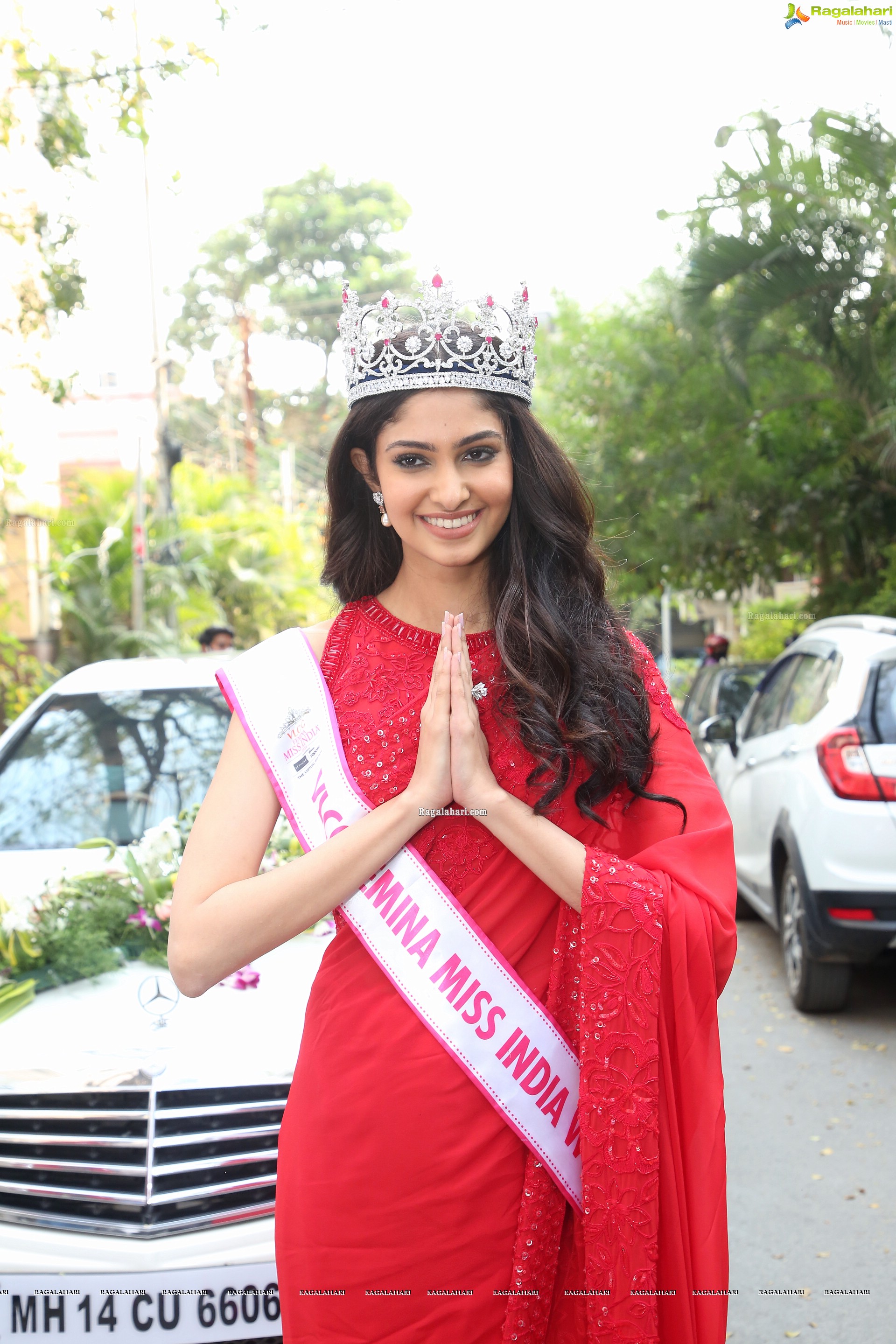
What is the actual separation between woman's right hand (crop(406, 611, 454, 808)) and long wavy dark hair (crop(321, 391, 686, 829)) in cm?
10

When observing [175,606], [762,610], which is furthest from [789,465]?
[175,606]

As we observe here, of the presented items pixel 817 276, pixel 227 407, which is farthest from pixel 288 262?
pixel 817 276

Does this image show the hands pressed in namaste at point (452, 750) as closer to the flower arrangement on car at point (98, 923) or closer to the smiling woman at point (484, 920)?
the smiling woman at point (484, 920)

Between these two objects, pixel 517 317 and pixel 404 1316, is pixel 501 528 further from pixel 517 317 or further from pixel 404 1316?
pixel 404 1316

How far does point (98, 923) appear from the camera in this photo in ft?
9.80

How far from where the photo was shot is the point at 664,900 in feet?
5.13

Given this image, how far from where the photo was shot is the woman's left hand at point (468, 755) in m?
1.60

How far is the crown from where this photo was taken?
1685 mm

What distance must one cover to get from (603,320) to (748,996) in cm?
983

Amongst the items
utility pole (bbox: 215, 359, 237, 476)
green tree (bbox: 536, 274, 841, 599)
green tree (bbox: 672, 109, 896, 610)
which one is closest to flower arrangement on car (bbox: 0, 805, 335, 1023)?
green tree (bbox: 672, 109, 896, 610)

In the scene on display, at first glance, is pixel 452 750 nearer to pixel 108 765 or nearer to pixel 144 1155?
pixel 144 1155

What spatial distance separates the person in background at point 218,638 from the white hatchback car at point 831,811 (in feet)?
12.8

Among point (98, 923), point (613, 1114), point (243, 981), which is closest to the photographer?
point (613, 1114)

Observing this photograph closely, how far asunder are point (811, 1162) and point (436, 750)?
289 centimetres
